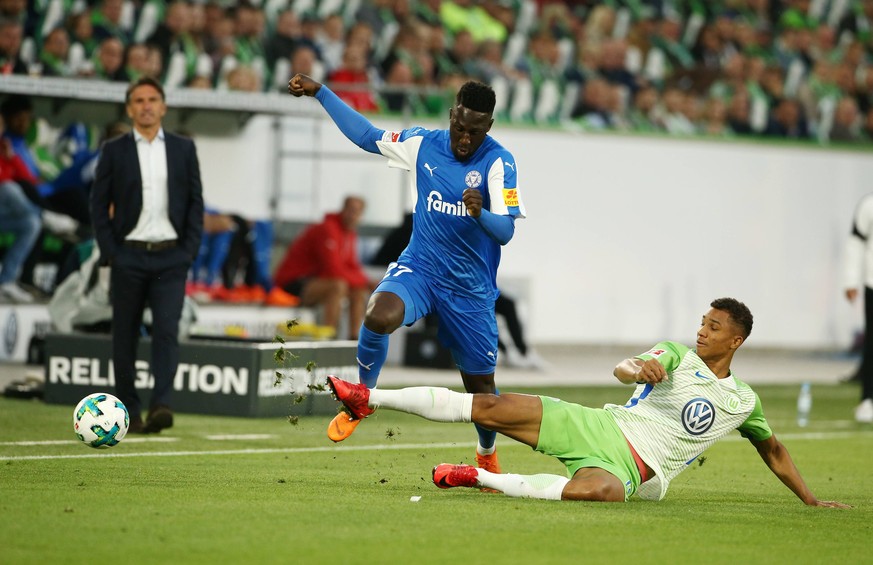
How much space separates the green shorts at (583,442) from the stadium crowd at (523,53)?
1048 centimetres

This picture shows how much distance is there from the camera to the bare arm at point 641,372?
22.7 feet

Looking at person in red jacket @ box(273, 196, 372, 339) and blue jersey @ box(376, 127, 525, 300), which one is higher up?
blue jersey @ box(376, 127, 525, 300)

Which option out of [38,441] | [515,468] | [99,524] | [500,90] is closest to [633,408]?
[515,468]

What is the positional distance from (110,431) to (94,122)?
949 centimetres

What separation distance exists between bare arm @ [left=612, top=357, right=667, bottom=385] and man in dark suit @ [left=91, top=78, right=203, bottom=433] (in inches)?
171

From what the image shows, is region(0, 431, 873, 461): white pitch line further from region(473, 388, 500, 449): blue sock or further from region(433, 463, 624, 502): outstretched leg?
region(433, 463, 624, 502): outstretched leg

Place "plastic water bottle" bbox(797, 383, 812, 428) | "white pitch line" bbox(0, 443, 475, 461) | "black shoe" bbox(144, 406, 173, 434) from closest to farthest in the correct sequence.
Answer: "white pitch line" bbox(0, 443, 475, 461)
"black shoe" bbox(144, 406, 173, 434)
"plastic water bottle" bbox(797, 383, 812, 428)

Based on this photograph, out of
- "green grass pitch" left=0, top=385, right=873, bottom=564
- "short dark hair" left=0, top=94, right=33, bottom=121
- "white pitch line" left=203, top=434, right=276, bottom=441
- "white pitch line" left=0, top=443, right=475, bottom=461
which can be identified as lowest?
"white pitch line" left=203, top=434, right=276, bottom=441

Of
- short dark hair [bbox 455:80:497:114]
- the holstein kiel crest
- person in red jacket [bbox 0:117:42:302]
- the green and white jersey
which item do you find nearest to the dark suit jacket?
the holstein kiel crest

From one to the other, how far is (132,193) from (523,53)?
1353 cm

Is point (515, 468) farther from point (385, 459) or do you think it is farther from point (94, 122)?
point (94, 122)

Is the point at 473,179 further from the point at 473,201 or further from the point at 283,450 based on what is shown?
the point at 283,450

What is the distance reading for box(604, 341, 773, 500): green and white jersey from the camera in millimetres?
7473

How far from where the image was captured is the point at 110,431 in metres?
8.65
